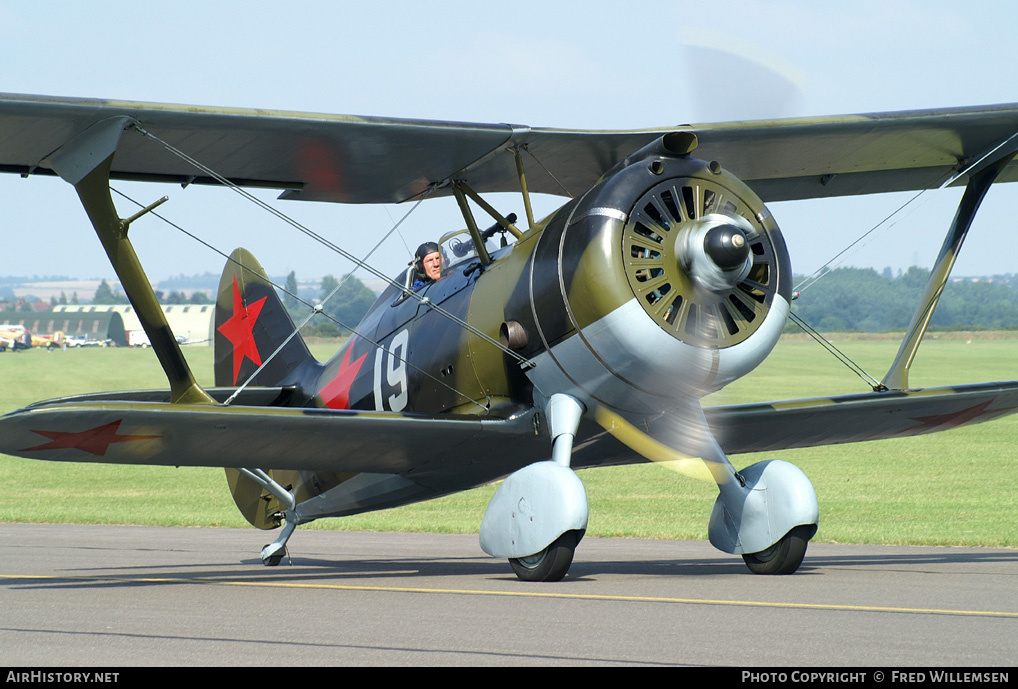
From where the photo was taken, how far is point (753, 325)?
24.3ft

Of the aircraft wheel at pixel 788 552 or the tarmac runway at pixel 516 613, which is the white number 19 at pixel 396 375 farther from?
A: the aircraft wheel at pixel 788 552

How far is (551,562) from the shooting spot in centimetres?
743

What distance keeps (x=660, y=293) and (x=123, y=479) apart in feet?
70.7

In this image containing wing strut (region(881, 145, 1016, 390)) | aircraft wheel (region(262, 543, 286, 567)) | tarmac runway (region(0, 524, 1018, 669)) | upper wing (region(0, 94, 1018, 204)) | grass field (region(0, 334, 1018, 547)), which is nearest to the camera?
tarmac runway (region(0, 524, 1018, 669))

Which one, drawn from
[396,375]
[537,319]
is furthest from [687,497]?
[537,319]

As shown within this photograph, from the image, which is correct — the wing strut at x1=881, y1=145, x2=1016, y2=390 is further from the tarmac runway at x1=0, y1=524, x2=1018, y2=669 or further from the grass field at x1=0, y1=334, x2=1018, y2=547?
the grass field at x1=0, y1=334, x2=1018, y2=547

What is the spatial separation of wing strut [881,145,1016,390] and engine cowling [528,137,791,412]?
2.87 metres

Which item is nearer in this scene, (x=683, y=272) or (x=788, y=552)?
(x=683, y=272)

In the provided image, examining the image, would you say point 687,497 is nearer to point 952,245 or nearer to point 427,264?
point 952,245

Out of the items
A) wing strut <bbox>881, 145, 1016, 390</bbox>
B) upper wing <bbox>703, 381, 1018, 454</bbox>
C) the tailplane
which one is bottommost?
upper wing <bbox>703, 381, 1018, 454</bbox>

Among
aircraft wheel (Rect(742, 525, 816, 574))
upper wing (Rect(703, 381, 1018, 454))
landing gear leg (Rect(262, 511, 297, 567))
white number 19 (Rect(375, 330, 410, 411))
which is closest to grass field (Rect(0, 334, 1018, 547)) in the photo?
upper wing (Rect(703, 381, 1018, 454))

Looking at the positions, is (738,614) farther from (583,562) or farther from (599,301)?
(583,562)

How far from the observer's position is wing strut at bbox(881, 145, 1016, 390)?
32.3 ft

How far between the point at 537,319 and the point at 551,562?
161 cm
